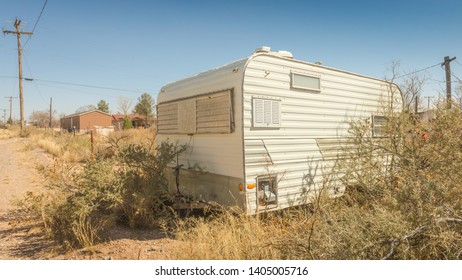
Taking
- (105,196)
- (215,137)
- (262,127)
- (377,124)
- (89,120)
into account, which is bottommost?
(105,196)

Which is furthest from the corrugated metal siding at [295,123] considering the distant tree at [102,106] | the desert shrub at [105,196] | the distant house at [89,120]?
the distant tree at [102,106]

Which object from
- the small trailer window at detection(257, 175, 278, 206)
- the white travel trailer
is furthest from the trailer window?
the small trailer window at detection(257, 175, 278, 206)

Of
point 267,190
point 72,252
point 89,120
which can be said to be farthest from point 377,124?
point 89,120

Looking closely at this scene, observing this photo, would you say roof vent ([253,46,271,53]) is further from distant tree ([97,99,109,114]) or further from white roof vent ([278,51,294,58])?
distant tree ([97,99,109,114])

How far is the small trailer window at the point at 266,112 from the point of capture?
4441 millimetres

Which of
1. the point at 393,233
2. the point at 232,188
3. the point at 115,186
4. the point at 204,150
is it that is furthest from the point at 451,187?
the point at 115,186

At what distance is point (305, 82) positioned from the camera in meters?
5.12

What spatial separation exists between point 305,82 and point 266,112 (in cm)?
111

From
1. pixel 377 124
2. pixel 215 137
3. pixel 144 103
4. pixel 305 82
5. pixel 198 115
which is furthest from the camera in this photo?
pixel 144 103

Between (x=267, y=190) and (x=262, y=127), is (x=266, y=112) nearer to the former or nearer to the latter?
(x=262, y=127)

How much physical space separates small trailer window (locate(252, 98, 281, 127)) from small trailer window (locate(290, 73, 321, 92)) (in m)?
0.53

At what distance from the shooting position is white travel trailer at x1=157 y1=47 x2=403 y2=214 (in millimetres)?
4395

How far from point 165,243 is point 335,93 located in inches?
159

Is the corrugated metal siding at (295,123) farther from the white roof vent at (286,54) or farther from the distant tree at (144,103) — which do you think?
the distant tree at (144,103)
